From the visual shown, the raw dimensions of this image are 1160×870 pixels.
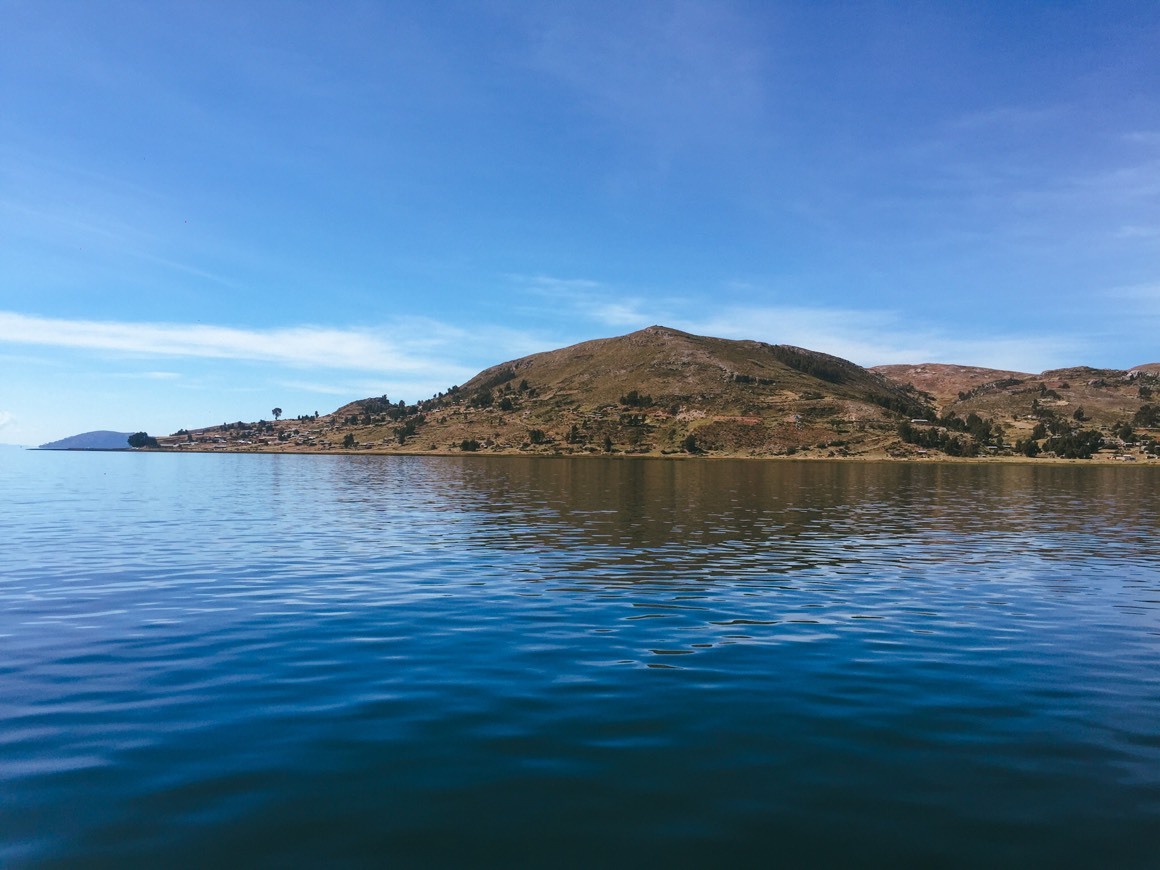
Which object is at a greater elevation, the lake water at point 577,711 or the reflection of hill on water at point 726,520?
the lake water at point 577,711

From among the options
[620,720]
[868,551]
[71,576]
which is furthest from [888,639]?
[71,576]

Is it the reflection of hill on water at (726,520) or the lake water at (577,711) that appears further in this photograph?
the reflection of hill on water at (726,520)

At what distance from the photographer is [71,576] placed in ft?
117

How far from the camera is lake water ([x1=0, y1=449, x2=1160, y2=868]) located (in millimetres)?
11312

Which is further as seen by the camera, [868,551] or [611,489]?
[611,489]

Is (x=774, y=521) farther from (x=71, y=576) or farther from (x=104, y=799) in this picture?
(x=104, y=799)

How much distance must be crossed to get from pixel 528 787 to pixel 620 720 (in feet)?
12.5

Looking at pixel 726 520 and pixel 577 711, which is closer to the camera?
pixel 577 711

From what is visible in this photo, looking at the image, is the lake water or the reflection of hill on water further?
the reflection of hill on water

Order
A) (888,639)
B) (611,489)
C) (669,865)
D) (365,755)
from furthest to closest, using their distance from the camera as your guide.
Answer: (611,489) → (888,639) → (365,755) → (669,865)

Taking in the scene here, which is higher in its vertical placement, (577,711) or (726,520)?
(577,711)

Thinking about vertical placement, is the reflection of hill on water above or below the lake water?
below

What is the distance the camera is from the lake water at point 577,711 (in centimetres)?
1131

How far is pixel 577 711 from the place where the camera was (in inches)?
659
